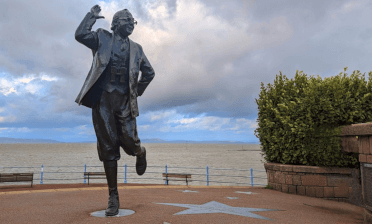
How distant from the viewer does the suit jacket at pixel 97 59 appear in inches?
156

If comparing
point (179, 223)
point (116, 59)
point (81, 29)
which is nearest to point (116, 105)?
point (116, 59)

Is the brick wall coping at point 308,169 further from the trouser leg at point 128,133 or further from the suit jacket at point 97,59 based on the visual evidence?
the suit jacket at point 97,59

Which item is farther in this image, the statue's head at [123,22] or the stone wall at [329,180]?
the stone wall at [329,180]

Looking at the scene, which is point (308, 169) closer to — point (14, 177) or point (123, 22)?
point (123, 22)

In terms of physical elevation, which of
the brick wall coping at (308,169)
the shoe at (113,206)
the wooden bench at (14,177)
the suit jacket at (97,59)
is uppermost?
the suit jacket at (97,59)

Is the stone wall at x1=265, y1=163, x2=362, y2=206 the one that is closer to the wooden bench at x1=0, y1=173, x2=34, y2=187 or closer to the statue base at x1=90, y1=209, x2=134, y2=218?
the statue base at x1=90, y1=209, x2=134, y2=218

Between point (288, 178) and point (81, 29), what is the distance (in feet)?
19.4

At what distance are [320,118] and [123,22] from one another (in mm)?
5179

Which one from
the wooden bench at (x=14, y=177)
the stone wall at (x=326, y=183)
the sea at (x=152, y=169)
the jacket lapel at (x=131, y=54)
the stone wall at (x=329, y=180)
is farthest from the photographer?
the sea at (x=152, y=169)

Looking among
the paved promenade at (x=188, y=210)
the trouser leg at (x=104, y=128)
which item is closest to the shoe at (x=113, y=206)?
the paved promenade at (x=188, y=210)

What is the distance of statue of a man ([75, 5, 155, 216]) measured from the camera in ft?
13.3

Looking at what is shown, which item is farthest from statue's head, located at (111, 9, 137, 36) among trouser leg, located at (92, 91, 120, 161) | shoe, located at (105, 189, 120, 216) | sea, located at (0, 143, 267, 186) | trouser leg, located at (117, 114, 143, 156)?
sea, located at (0, 143, 267, 186)

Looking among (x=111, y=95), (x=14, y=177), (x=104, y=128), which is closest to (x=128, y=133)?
(x=104, y=128)

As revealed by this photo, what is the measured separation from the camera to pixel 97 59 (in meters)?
4.11
